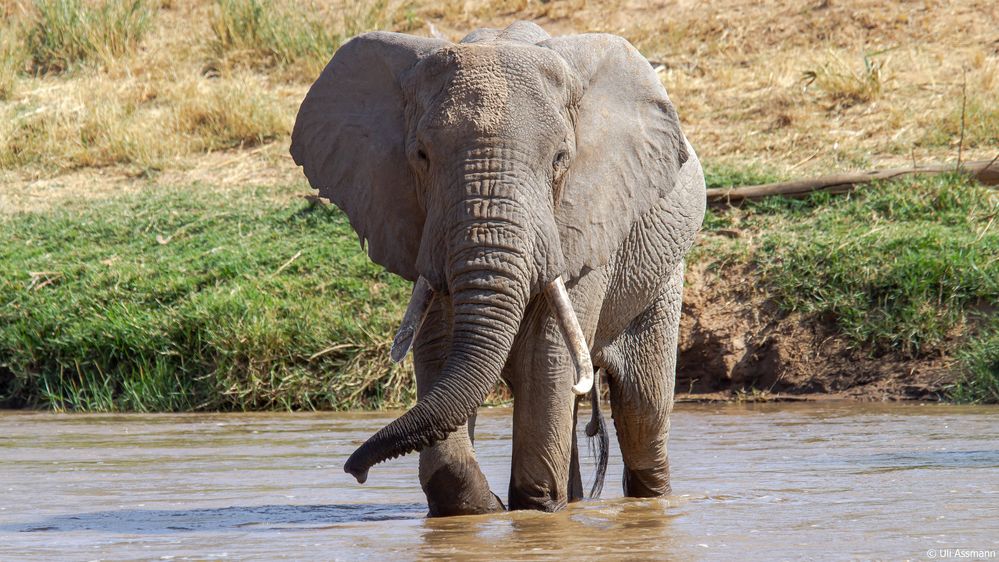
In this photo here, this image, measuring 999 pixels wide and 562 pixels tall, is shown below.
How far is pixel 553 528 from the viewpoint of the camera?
16.2ft

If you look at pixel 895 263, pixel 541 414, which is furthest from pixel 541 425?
pixel 895 263

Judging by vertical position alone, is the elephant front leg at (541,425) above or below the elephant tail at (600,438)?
above

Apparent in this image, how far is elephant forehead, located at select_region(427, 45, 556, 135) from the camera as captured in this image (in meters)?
4.66

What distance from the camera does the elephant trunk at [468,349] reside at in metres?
4.56

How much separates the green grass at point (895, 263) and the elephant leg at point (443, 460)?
4205 mm

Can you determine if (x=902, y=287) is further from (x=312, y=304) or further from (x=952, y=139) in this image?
(x=312, y=304)

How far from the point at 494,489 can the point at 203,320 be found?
3499mm

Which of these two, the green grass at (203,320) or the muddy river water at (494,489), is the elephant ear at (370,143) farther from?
the green grass at (203,320)

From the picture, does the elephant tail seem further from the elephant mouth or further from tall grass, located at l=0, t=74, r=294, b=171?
tall grass, located at l=0, t=74, r=294, b=171

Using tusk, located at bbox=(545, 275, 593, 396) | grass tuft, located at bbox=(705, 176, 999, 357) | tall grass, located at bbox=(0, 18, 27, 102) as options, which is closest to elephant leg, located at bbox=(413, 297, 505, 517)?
tusk, located at bbox=(545, 275, 593, 396)

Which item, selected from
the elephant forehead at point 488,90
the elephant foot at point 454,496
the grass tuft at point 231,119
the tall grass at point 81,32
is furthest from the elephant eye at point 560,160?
the tall grass at point 81,32

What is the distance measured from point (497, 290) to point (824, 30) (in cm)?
984

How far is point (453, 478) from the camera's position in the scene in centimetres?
515

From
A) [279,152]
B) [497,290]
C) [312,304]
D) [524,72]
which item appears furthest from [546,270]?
[279,152]
